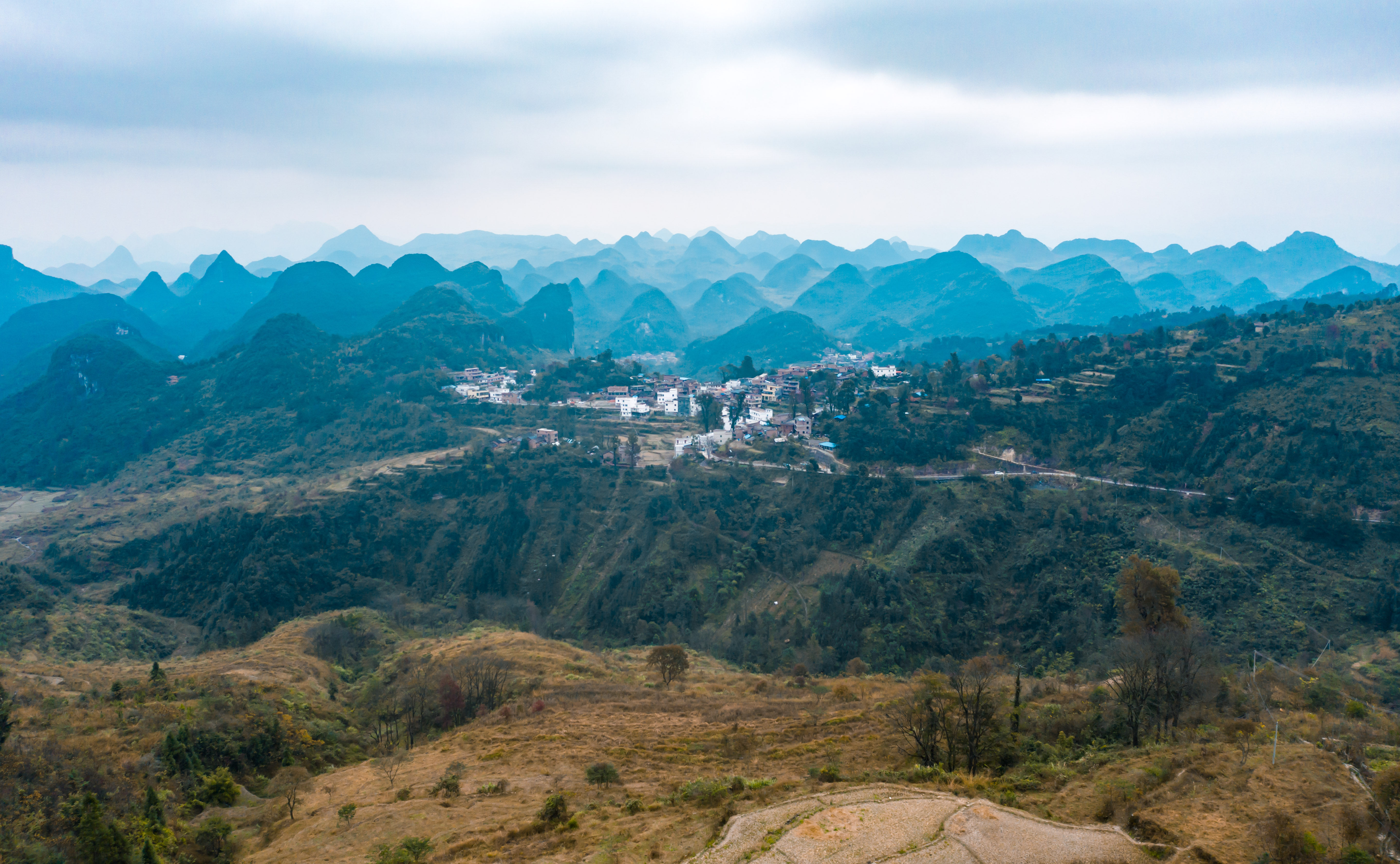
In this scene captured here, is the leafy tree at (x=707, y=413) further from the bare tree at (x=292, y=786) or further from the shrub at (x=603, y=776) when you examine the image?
the shrub at (x=603, y=776)

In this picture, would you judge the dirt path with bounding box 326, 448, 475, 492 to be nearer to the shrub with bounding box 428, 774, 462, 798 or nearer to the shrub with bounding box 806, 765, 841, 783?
the shrub with bounding box 428, 774, 462, 798

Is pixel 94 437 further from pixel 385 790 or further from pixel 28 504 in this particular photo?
pixel 385 790

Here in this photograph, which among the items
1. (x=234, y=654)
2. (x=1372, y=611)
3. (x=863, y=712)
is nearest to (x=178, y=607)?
(x=234, y=654)

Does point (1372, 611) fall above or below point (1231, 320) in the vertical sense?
below

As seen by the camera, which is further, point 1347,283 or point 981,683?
point 1347,283

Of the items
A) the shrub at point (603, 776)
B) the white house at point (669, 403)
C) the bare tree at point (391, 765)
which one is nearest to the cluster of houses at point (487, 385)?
the white house at point (669, 403)

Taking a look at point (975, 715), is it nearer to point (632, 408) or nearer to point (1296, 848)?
point (1296, 848)
